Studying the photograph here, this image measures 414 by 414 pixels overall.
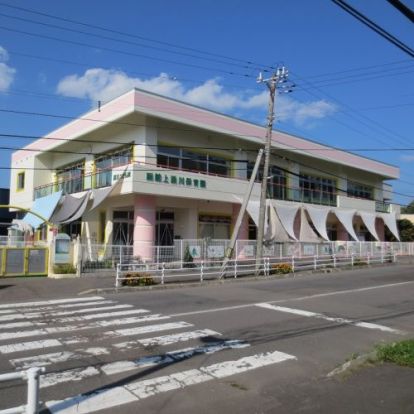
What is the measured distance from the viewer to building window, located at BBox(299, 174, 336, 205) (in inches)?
1478

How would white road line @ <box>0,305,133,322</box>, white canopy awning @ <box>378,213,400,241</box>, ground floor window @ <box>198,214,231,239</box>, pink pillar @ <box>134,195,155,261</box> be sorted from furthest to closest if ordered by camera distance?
white canopy awning @ <box>378,213,400,241</box> < ground floor window @ <box>198,214,231,239</box> < pink pillar @ <box>134,195,155,261</box> < white road line @ <box>0,305,133,322</box>

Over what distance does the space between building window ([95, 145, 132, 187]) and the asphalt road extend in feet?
38.8

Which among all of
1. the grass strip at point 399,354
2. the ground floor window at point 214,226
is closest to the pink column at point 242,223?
the ground floor window at point 214,226

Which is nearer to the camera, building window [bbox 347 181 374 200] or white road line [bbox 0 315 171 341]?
white road line [bbox 0 315 171 341]

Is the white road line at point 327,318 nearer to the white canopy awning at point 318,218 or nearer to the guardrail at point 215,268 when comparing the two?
the guardrail at point 215,268

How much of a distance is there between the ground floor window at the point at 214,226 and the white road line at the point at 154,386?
22.1 m

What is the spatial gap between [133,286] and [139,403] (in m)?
12.3

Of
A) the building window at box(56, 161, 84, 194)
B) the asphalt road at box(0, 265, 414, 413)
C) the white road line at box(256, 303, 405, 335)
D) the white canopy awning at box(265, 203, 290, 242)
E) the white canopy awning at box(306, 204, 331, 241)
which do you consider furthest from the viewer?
the white canopy awning at box(306, 204, 331, 241)

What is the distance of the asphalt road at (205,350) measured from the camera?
18.7 feet

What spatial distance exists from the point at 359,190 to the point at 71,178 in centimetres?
2718

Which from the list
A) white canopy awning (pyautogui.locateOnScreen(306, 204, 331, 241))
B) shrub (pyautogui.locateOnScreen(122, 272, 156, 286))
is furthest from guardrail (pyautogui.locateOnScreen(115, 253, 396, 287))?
white canopy awning (pyautogui.locateOnScreen(306, 204, 331, 241))

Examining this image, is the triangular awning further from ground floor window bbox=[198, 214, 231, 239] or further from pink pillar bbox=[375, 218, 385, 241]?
pink pillar bbox=[375, 218, 385, 241]

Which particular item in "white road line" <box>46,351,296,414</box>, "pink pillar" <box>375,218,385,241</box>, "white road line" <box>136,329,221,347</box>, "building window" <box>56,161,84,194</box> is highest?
"building window" <box>56,161,84,194</box>

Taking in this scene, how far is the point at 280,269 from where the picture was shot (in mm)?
23969
